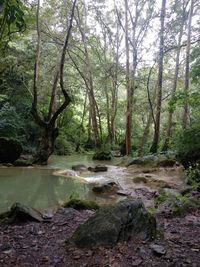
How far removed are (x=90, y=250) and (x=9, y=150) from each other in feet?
30.5

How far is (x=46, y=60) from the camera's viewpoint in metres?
17.4

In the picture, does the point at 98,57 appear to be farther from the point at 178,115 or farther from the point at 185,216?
the point at 185,216

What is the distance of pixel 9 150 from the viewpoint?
459 inches

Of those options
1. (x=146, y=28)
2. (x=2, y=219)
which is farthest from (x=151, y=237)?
(x=146, y=28)

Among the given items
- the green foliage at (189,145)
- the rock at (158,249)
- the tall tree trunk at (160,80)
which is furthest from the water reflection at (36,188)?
the tall tree trunk at (160,80)

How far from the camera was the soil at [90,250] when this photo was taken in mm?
2977

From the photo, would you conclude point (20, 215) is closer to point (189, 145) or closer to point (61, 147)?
point (189, 145)

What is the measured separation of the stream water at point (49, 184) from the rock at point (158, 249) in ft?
10.8

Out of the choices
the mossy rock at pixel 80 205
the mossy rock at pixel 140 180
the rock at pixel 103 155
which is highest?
the rock at pixel 103 155

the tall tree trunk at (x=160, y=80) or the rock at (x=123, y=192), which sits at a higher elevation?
the tall tree trunk at (x=160, y=80)

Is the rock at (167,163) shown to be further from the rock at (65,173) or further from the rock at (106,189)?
the rock at (106,189)

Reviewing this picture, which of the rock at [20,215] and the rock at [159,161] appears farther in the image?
the rock at [159,161]

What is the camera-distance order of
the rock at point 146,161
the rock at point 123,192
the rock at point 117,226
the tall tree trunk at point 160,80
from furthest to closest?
1. the tall tree trunk at point 160,80
2. the rock at point 146,161
3. the rock at point 123,192
4. the rock at point 117,226

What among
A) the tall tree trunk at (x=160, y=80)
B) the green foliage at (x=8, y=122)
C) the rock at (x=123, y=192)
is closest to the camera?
the rock at (x=123, y=192)
